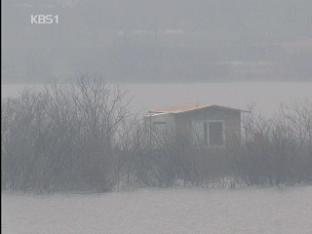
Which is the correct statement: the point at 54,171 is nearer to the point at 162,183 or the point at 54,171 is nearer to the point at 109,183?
the point at 109,183

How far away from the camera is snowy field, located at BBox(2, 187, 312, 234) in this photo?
19.0 meters

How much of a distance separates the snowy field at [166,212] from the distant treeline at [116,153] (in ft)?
2.78

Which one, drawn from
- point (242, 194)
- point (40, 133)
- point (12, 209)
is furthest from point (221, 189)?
point (12, 209)

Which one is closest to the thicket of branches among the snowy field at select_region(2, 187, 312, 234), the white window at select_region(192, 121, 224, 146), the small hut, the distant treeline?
the distant treeline

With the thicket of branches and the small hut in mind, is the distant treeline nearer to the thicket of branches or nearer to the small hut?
the thicket of branches

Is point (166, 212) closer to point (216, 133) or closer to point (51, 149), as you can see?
point (51, 149)

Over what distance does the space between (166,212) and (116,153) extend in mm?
6732

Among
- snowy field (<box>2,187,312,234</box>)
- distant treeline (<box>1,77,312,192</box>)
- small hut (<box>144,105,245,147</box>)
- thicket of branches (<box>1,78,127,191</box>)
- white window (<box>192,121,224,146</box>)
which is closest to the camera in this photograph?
snowy field (<box>2,187,312,234</box>)

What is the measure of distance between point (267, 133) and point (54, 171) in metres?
6.38

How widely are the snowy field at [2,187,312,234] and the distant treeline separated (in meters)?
0.85

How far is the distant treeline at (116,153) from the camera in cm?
2773

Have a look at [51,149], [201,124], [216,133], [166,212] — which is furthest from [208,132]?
[166,212]

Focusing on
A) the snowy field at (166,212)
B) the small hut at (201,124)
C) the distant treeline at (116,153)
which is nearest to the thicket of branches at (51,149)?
the distant treeline at (116,153)

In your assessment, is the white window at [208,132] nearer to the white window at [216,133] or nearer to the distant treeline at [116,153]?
the white window at [216,133]
